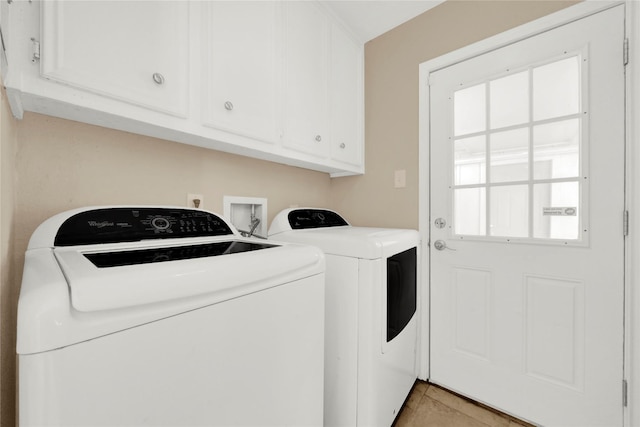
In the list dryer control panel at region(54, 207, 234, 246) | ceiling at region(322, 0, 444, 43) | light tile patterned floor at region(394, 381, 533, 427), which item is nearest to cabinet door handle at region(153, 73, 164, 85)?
dryer control panel at region(54, 207, 234, 246)

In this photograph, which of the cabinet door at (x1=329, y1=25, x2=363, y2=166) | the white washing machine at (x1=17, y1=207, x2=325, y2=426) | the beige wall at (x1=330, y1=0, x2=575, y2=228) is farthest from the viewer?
the cabinet door at (x1=329, y1=25, x2=363, y2=166)

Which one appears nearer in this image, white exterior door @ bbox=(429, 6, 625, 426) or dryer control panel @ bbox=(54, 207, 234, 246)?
dryer control panel @ bbox=(54, 207, 234, 246)

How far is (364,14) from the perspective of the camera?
1701 mm

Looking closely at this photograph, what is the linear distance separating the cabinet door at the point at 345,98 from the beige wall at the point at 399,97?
10cm

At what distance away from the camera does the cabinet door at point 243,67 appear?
3.44 feet

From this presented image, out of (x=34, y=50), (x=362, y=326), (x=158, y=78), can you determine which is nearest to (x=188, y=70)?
(x=158, y=78)

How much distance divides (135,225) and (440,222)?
1618 mm

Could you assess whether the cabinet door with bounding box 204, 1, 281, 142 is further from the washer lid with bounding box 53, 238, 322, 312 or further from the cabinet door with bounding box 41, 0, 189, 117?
the washer lid with bounding box 53, 238, 322, 312

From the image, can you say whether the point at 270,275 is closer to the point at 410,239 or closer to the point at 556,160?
the point at 410,239

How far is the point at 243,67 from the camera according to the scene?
1.15 metres

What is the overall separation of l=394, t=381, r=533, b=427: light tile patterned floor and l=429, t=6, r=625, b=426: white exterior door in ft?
0.19

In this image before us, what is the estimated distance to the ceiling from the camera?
1.61m

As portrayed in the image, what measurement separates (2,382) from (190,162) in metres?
0.96

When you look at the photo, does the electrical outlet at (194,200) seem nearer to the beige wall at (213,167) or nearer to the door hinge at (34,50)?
the beige wall at (213,167)
